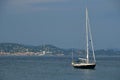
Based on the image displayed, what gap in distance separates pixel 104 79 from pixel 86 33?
22982mm

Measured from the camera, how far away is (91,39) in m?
87.3

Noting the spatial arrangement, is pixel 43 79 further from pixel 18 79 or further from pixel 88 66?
pixel 88 66

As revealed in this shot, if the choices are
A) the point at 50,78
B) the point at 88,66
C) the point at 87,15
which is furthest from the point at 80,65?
the point at 50,78

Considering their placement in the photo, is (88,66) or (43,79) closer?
(43,79)

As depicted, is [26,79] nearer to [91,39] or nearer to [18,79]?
[18,79]

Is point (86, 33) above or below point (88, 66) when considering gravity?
above

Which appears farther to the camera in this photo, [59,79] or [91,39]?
[91,39]

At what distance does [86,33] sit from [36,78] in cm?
2335

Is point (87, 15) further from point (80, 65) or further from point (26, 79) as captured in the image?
point (26, 79)

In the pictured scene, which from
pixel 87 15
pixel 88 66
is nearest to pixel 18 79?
pixel 88 66

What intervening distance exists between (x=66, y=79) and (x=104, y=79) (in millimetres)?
5301

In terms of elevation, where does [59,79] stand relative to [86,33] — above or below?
below

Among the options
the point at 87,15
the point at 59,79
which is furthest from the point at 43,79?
the point at 87,15

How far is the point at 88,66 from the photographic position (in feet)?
272
